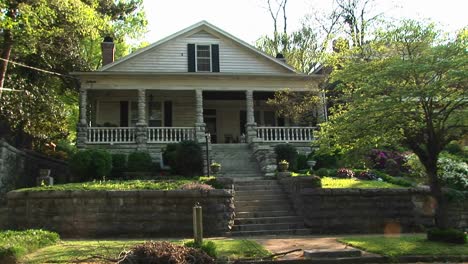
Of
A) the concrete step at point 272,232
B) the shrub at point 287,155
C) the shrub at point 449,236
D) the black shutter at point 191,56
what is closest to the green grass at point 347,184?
the concrete step at point 272,232

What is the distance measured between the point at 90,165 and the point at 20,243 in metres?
8.55

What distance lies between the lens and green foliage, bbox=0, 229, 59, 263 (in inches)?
326

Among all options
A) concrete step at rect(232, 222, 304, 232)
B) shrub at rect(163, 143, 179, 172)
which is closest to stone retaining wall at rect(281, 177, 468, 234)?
concrete step at rect(232, 222, 304, 232)

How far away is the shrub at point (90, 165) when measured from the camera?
1744cm

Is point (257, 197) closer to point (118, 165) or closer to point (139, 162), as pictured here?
point (139, 162)

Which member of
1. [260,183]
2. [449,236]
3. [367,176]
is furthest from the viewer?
[367,176]

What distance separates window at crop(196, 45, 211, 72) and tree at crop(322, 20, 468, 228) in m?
13.0

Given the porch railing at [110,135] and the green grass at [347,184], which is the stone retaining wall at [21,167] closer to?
the porch railing at [110,135]

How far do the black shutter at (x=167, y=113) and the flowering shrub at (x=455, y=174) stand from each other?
13.8 metres

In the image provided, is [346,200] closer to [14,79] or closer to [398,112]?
[398,112]

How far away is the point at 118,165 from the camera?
19062 mm

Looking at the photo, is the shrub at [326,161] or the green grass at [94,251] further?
the shrub at [326,161]

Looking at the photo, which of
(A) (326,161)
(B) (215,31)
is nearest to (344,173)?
(A) (326,161)

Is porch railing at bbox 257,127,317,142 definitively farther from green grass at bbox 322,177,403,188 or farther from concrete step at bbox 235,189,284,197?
concrete step at bbox 235,189,284,197
